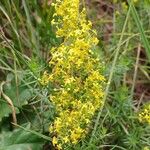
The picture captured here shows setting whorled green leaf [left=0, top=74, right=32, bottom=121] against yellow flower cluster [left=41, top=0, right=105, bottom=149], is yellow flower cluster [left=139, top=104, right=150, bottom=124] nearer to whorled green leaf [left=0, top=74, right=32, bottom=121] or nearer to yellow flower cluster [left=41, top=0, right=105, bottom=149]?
yellow flower cluster [left=41, top=0, right=105, bottom=149]

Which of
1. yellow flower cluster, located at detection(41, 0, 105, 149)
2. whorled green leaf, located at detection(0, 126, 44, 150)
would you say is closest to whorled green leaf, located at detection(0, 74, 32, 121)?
Answer: whorled green leaf, located at detection(0, 126, 44, 150)

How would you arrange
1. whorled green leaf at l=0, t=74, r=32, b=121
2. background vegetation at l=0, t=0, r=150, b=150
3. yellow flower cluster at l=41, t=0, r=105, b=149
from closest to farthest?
1. yellow flower cluster at l=41, t=0, r=105, b=149
2. background vegetation at l=0, t=0, r=150, b=150
3. whorled green leaf at l=0, t=74, r=32, b=121

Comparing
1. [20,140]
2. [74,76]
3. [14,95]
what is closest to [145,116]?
[74,76]

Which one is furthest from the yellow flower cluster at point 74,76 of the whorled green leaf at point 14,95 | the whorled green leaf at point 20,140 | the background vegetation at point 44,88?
the whorled green leaf at point 14,95

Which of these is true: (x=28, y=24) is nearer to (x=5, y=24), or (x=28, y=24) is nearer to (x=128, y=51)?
(x=5, y=24)

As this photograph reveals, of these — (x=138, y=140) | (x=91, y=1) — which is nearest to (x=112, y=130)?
(x=138, y=140)

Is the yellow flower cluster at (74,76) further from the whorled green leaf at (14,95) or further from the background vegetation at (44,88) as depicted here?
the whorled green leaf at (14,95)

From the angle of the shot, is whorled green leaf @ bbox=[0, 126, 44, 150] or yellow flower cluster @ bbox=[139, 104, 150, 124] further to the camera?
whorled green leaf @ bbox=[0, 126, 44, 150]

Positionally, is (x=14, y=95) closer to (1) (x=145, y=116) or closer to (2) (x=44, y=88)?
(2) (x=44, y=88)
